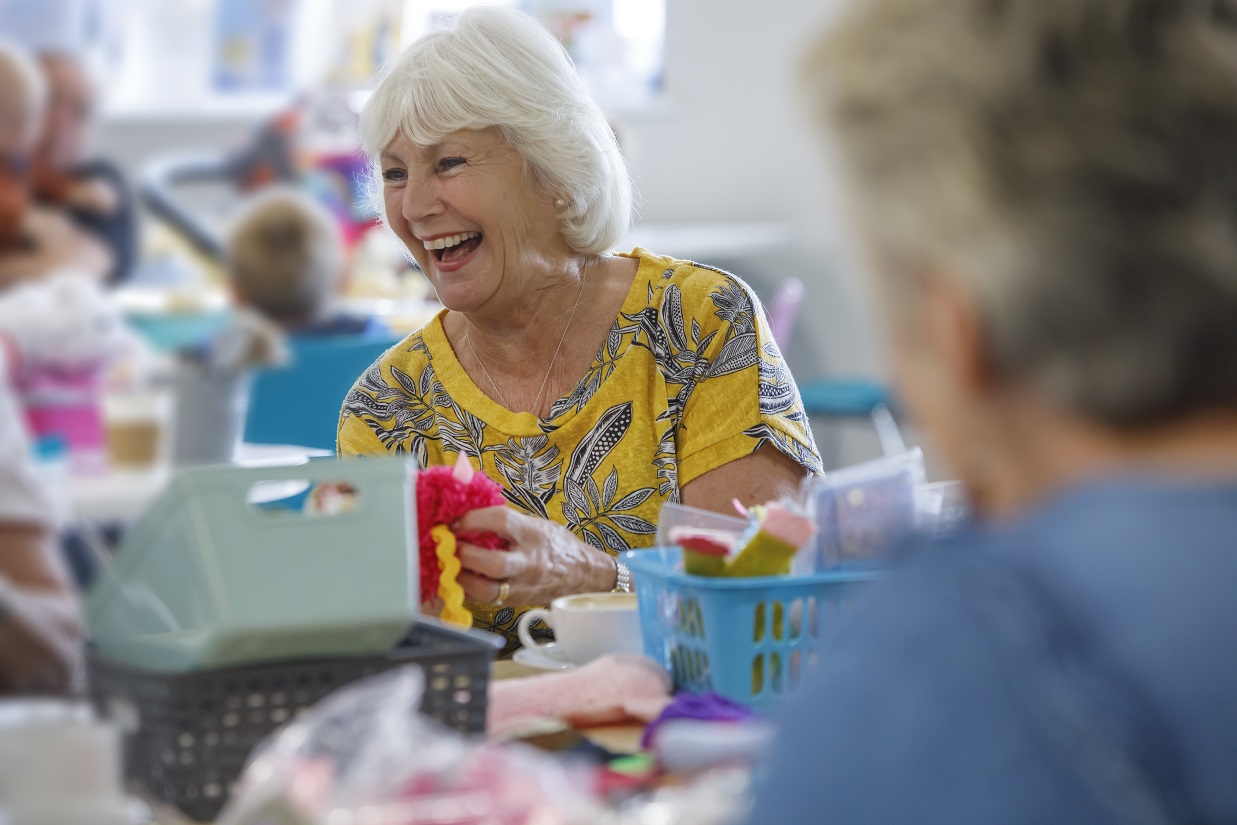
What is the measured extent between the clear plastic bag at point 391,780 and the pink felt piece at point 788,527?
0.42 metres

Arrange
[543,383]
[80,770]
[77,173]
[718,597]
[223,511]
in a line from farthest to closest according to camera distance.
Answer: [77,173] → [543,383] → [718,597] → [223,511] → [80,770]

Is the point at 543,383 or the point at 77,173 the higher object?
the point at 77,173

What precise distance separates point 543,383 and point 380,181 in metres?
0.42

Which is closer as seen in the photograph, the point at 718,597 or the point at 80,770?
the point at 80,770

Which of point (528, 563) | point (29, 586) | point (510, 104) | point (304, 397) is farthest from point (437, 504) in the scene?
point (304, 397)

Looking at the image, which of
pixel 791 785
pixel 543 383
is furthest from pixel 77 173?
pixel 791 785

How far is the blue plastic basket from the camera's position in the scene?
1.19 metres

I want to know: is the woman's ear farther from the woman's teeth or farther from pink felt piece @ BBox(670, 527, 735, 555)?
the woman's teeth

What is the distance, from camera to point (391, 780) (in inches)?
29.8

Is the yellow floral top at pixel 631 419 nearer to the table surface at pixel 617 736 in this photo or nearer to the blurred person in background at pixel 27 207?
the table surface at pixel 617 736

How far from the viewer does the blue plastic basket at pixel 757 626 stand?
1.19 meters

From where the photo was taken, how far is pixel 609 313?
80.7 inches

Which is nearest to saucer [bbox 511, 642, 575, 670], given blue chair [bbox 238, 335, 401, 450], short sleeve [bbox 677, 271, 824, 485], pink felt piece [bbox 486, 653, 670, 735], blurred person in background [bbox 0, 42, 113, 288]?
pink felt piece [bbox 486, 653, 670, 735]

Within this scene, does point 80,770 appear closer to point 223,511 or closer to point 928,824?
point 223,511
